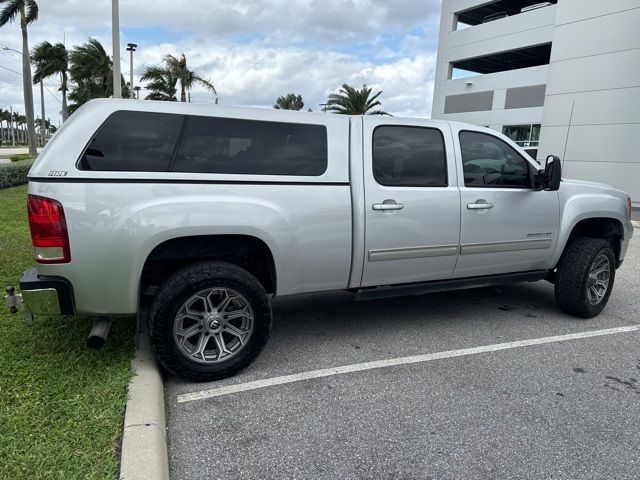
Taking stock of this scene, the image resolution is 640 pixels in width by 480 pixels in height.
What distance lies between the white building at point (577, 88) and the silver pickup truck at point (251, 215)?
43.7 ft

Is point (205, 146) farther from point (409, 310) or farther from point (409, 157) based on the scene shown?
point (409, 310)

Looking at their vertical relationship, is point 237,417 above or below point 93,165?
below

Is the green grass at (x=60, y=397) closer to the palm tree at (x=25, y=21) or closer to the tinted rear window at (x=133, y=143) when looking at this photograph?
the tinted rear window at (x=133, y=143)

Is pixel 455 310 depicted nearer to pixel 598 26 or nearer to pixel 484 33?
pixel 598 26

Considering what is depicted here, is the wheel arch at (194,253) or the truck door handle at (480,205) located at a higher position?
the truck door handle at (480,205)

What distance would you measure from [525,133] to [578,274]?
76.0 feet

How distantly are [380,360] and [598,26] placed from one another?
20.3 meters

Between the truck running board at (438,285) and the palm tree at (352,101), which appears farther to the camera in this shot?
the palm tree at (352,101)

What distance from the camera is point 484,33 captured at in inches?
1104

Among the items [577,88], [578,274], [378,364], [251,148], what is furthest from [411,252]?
[577,88]

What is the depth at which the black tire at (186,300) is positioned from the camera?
3.16m

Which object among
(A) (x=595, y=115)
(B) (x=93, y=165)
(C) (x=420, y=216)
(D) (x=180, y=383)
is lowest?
(D) (x=180, y=383)

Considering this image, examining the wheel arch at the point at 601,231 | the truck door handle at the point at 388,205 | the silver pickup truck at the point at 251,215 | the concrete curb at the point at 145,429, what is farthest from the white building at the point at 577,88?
the concrete curb at the point at 145,429

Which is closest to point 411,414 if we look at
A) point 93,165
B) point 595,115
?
point 93,165
